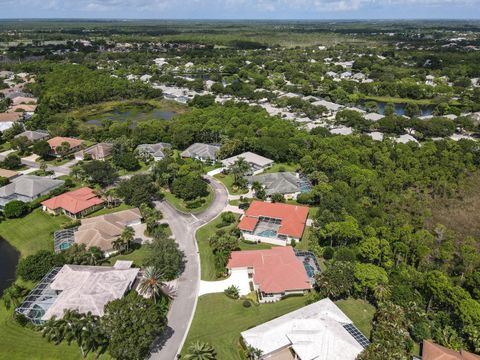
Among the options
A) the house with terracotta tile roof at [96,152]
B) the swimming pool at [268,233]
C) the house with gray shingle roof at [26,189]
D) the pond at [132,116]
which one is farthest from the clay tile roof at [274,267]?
the pond at [132,116]

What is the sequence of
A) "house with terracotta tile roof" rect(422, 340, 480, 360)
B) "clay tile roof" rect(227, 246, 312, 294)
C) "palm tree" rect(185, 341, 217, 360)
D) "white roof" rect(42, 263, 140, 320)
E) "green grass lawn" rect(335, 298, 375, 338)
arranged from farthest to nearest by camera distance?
"clay tile roof" rect(227, 246, 312, 294) → "green grass lawn" rect(335, 298, 375, 338) → "white roof" rect(42, 263, 140, 320) → "palm tree" rect(185, 341, 217, 360) → "house with terracotta tile roof" rect(422, 340, 480, 360)

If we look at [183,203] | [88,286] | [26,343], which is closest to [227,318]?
[88,286]

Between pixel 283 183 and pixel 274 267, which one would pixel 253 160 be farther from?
pixel 274 267

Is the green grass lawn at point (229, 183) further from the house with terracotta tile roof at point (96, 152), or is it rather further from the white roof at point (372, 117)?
the white roof at point (372, 117)

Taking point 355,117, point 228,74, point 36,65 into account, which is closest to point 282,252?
point 355,117

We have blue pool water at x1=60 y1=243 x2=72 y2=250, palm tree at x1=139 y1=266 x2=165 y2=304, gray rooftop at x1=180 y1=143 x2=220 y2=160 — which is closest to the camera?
palm tree at x1=139 y1=266 x2=165 y2=304

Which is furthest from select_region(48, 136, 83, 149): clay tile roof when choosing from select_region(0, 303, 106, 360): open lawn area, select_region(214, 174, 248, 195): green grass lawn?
select_region(0, 303, 106, 360): open lawn area

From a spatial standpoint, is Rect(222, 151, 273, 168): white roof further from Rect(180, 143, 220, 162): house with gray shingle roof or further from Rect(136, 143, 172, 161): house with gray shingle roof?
Rect(136, 143, 172, 161): house with gray shingle roof
